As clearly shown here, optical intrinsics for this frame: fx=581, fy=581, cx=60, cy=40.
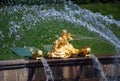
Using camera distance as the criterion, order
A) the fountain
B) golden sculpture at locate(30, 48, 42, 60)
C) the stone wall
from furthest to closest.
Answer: the fountain
golden sculpture at locate(30, 48, 42, 60)
the stone wall

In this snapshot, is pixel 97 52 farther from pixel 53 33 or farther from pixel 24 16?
pixel 24 16

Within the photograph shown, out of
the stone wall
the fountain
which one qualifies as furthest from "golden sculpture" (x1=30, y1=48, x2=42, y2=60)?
the fountain

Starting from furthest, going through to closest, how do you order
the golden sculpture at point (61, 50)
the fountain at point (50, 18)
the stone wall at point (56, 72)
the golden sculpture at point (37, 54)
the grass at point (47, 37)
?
the fountain at point (50, 18) < the grass at point (47, 37) < the golden sculpture at point (61, 50) < the golden sculpture at point (37, 54) < the stone wall at point (56, 72)

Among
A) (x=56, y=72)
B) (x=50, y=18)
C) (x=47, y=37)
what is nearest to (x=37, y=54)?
(x=56, y=72)

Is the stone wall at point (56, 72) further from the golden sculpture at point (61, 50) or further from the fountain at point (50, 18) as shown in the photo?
the fountain at point (50, 18)

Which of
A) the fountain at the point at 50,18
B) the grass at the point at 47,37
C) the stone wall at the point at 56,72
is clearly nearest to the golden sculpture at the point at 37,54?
the stone wall at the point at 56,72

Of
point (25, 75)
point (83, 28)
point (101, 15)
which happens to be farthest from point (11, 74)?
point (101, 15)

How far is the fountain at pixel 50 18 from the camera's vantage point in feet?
43.5

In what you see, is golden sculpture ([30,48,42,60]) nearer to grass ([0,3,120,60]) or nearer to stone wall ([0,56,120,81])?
stone wall ([0,56,120,81])

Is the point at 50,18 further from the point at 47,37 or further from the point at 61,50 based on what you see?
the point at 61,50

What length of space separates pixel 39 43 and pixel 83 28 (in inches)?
79.3

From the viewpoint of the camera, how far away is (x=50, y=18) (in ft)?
49.4

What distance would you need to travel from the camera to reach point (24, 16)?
50.0ft

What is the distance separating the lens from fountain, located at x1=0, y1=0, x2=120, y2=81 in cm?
1325
